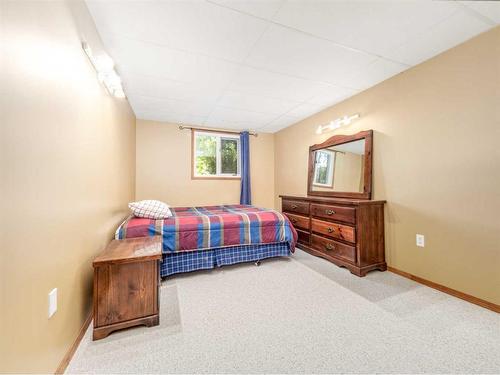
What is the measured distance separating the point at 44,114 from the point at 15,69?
22 cm

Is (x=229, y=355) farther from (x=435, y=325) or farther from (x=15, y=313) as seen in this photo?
(x=435, y=325)

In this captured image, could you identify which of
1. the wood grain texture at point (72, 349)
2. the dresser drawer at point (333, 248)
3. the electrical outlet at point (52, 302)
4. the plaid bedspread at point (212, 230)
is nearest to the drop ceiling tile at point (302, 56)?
the plaid bedspread at point (212, 230)

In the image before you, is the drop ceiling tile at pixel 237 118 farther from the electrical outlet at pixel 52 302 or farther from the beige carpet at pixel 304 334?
the electrical outlet at pixel 52 302

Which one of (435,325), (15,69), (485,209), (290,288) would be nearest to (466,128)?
(485,209)

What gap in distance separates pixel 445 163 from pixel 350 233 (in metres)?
1.10

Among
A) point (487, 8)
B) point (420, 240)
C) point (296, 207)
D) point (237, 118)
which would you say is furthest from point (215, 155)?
point (487, 8)

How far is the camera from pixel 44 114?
3.23ft

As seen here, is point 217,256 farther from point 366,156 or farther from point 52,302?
point 366,156

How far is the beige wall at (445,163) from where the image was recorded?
1.74m

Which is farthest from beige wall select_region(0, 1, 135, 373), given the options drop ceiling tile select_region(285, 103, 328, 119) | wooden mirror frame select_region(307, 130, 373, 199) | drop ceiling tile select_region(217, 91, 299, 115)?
wooden mirror frame select_region(307, 130, 373, 199)

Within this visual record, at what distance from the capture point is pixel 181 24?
1.65 m

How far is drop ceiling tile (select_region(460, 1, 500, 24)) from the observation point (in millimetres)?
1461

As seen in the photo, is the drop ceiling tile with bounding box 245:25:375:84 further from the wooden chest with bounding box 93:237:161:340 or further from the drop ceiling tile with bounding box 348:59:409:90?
the wooden chest with bounding box 93:237:161:340

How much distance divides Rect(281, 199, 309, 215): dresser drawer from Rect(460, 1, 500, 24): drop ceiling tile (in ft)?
7.57
